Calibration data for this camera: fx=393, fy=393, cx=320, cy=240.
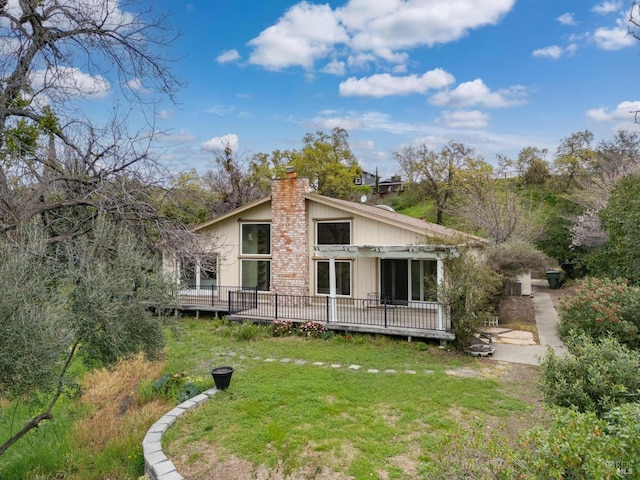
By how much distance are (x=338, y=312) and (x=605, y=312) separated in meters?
8.14

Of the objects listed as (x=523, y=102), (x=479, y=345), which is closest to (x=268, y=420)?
(x=479, y=345)

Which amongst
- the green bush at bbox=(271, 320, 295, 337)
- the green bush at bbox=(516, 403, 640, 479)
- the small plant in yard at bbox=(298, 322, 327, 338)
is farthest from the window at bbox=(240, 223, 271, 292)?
the green bush at bbox=(516, 403, 640, 479)

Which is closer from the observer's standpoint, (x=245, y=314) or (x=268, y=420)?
(x=268, y=420)

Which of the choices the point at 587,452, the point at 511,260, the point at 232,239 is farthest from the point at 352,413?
the point at 511,260

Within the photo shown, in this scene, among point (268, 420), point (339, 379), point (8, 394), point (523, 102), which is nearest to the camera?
point (8, 394)

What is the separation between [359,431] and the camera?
575cm

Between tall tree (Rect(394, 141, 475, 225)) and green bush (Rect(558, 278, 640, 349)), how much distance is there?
2669cm

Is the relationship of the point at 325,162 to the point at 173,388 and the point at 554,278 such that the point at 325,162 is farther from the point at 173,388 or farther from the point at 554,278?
the point at 173,388

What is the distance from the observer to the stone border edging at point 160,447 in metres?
4.67

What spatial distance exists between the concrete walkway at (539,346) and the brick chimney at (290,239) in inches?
288

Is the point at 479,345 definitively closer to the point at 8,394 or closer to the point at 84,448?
the point at 84,448

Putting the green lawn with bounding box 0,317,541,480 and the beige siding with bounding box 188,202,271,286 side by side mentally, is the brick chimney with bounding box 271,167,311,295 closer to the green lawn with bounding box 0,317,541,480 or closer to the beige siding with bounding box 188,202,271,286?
the beige siding with bounding box 188,202,271,286

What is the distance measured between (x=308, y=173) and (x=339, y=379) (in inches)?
1266

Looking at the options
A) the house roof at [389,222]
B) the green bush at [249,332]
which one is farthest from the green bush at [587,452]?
the green bush at [249,332]
